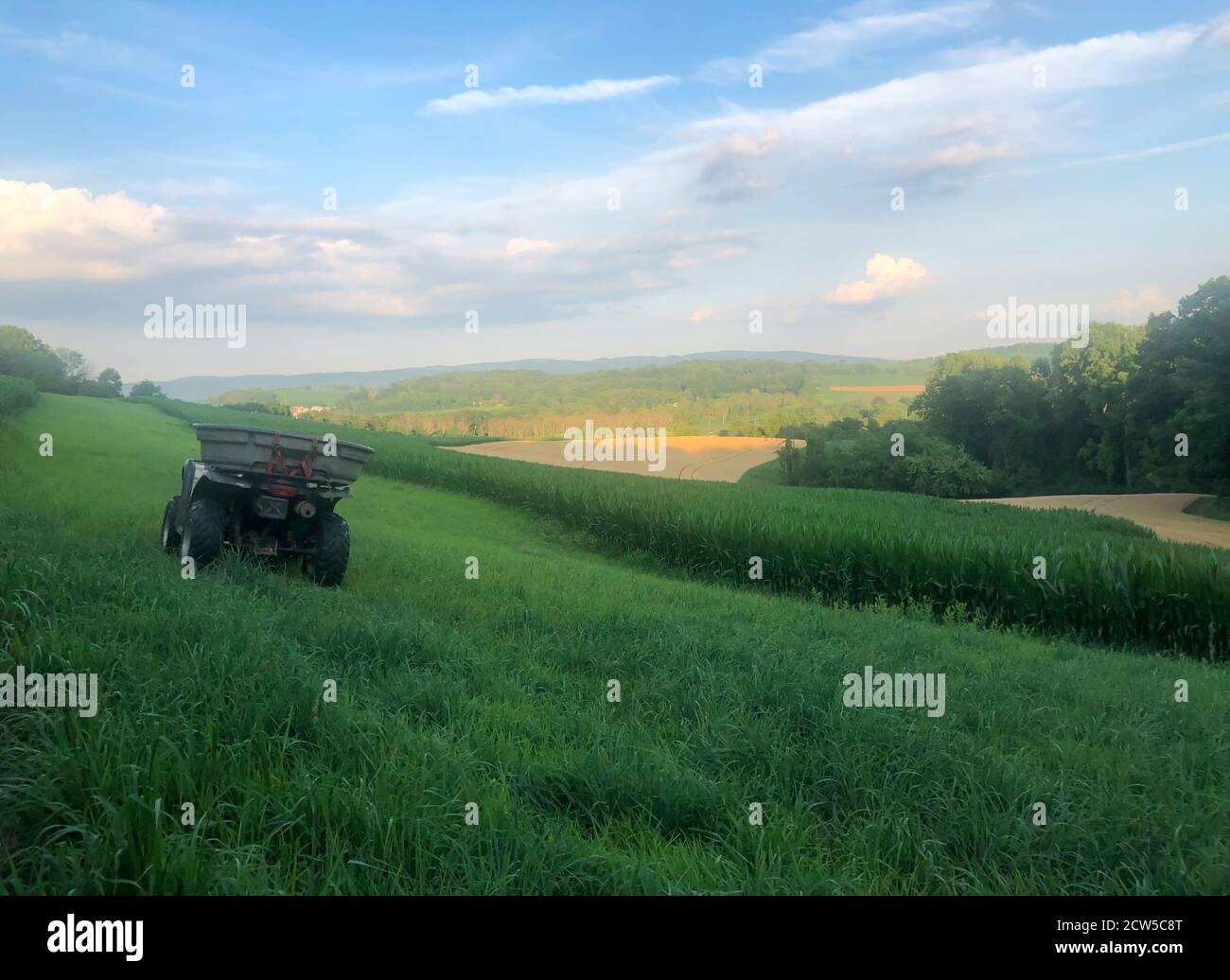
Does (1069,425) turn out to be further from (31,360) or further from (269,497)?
(31,360)

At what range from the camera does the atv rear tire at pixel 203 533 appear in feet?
25.0

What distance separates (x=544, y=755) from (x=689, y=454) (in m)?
28.6

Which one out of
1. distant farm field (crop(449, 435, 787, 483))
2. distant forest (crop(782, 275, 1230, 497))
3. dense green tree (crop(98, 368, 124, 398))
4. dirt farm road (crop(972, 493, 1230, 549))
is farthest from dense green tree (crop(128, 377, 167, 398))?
dirt farm road (crop(972, 493, 1230, 549))

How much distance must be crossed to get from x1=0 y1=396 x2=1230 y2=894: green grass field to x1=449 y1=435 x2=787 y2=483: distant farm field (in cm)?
1921

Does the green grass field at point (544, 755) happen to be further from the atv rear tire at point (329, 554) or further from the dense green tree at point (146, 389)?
the dense green tree at point (146, 389)

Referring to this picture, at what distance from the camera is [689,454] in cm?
3219

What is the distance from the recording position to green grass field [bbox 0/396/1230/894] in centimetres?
285

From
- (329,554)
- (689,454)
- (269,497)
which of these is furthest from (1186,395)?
(269,497)

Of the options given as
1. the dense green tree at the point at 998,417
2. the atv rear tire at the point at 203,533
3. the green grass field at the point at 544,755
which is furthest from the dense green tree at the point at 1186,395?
the atv rear tire at the point at 203,533

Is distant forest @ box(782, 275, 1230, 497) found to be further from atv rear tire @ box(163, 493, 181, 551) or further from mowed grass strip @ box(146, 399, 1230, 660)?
atv rear tire @ box(163, 493, 181, 551)

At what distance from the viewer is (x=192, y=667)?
162 inches

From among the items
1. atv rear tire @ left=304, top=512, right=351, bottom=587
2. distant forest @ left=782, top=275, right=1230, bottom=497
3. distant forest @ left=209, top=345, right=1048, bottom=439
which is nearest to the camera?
atv rear tire @ left=304, top=512, right=351, bottom=587
